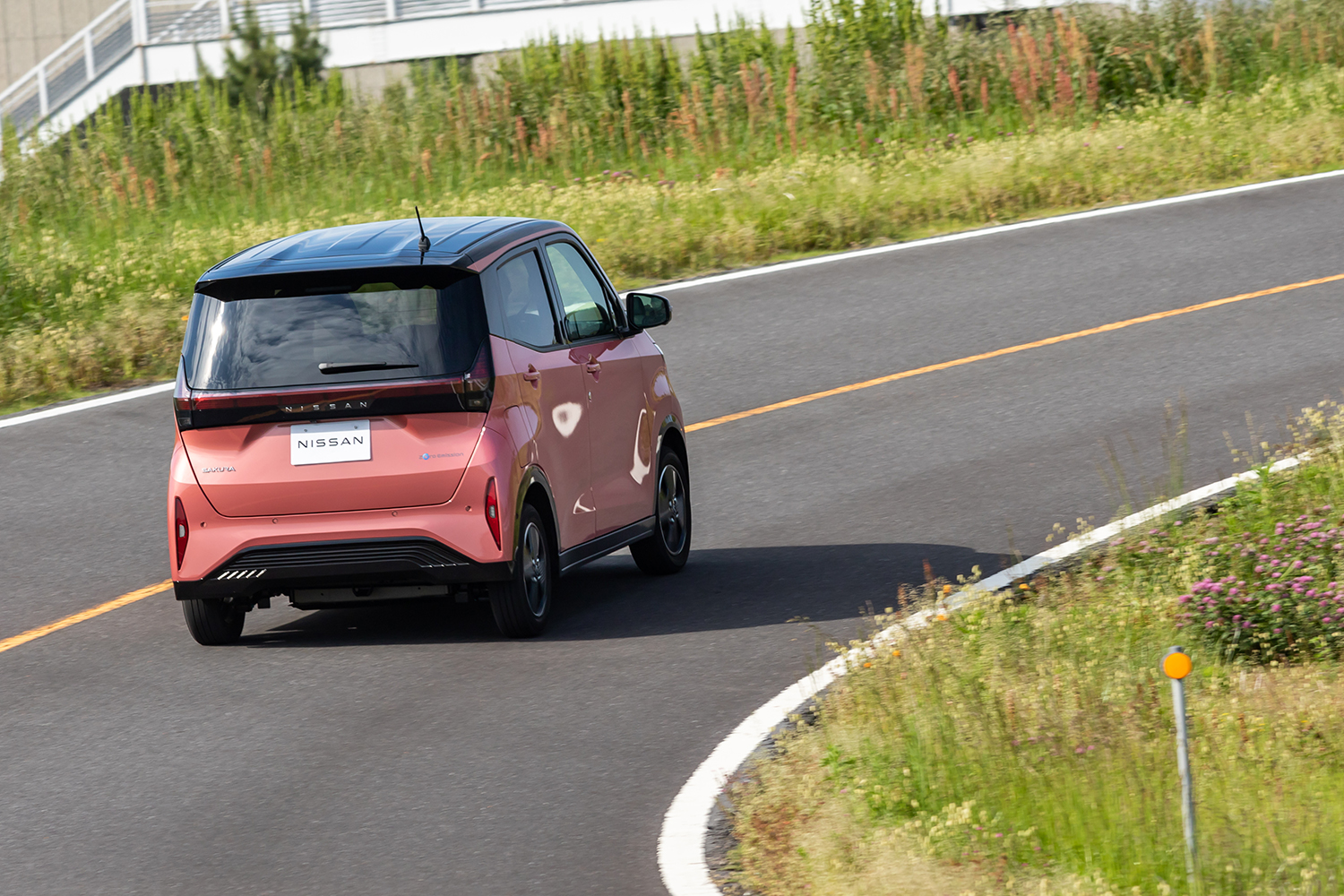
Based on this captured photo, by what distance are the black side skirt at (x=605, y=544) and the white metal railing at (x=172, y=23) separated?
96.2 feet

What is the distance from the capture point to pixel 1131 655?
732 cm

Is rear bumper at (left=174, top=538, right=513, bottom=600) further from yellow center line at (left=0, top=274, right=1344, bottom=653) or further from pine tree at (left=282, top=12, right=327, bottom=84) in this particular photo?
pine tree at (left=282, top=12, right=327, bottom=84)

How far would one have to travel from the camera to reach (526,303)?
905 centimetres

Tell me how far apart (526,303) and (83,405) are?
6.81 metres

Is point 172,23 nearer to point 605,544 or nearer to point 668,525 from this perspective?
point 668,525

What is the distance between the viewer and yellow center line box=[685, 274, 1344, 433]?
1378cm

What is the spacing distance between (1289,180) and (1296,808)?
16290 mm

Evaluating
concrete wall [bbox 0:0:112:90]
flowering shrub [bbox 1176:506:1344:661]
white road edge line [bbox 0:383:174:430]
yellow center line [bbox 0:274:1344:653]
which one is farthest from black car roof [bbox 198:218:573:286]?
concrete wall [bbox 0:0:112:90]

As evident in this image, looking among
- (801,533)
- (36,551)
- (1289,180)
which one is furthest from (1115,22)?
(36,551)

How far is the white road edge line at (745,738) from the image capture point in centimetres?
590

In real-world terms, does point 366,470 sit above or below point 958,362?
above

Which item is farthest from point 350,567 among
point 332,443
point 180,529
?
point 180,529

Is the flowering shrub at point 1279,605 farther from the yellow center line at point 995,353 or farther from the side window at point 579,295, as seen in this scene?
the yellow center line at point 995,353

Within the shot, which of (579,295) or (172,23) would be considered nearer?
(579,295)
